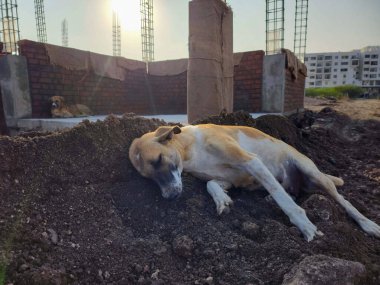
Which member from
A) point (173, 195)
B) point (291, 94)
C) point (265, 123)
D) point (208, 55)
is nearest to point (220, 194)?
point (173, 195)

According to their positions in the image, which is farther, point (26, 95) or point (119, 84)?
point (119, 84)

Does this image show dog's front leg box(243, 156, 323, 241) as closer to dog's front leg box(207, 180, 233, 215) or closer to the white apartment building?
dog's front leg box(207, 180, 233, 215)

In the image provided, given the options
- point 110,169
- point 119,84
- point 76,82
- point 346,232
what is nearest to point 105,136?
point 110,169

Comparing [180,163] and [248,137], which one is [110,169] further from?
[248,137]

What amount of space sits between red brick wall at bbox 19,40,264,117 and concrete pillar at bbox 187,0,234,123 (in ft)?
8.84

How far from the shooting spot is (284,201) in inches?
98.8

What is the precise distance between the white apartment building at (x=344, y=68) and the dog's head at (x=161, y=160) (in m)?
91.5

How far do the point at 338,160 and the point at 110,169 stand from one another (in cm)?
401

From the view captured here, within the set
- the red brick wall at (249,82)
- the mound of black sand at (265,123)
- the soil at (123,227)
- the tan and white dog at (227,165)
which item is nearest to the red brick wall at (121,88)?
the red brick wall at (249,82)

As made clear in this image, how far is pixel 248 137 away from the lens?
3.22 m

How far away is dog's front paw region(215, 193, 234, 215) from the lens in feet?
8.02

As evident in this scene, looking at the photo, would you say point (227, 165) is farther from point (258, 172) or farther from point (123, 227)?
point (123, 227)

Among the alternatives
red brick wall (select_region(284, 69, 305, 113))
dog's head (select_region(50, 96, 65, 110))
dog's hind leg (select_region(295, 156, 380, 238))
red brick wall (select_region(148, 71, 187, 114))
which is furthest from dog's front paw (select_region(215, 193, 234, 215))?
red brick wall (select_region(148, 71, 187, 114))

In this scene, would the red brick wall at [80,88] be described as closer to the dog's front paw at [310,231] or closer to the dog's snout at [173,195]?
the dog's snout at [173,195]
